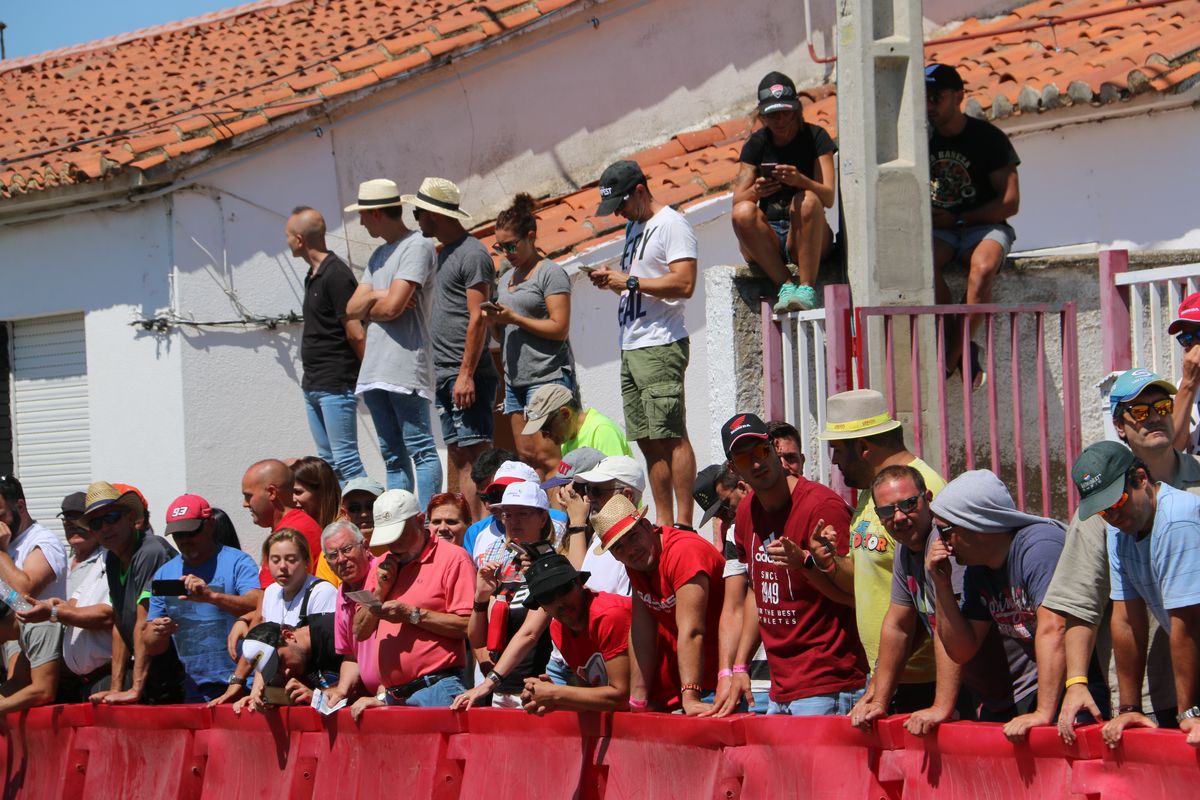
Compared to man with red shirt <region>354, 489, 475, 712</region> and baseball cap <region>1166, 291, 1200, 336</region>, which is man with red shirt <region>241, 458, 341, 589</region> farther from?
baseball cap <region>1166, 291, 1200, 336</region>

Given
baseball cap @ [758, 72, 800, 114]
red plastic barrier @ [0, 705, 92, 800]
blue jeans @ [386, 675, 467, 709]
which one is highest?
baseball cap @ [758, 72, 800, 114]

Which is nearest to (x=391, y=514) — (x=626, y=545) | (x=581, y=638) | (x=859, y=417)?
(x=581, y=638)

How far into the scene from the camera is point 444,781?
7.49m

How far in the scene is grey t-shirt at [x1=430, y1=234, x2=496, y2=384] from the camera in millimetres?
9766

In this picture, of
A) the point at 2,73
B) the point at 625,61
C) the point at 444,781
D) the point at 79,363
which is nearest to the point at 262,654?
the point at 444,781

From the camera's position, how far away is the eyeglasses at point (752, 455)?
6.55 m

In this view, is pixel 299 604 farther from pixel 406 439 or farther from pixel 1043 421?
pixel 1043 421

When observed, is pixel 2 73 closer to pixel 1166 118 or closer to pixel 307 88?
pixel 307 88

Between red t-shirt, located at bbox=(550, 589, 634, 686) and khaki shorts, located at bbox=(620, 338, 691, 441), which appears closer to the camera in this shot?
red t-shirt, located at bbox=(550, 589, 634, 686)

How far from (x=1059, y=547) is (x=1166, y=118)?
575cm

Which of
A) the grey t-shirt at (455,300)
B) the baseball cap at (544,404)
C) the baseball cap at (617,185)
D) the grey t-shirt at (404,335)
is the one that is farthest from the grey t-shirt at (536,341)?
the baseball cap at (617,185)

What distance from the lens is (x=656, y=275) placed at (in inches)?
351

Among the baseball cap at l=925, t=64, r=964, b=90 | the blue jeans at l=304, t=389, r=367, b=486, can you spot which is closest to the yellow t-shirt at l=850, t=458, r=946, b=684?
the baseball cap at l=925, t=64, r=964, b=90

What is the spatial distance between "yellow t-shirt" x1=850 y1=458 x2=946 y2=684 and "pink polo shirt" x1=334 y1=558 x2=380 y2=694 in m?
2.55
